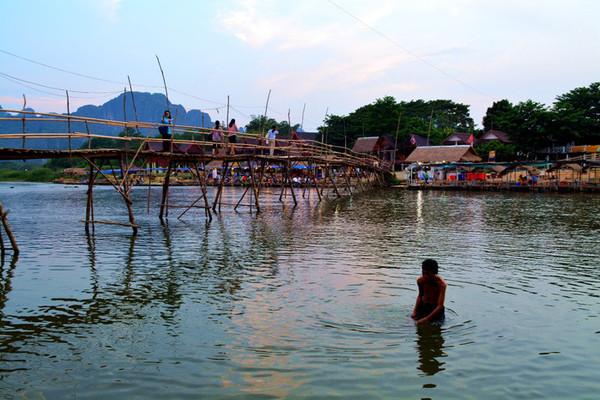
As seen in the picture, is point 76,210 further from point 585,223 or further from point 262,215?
point 585,223

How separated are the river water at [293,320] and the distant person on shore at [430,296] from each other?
0.26m

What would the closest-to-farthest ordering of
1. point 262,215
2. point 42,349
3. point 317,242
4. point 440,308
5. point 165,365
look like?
point 165,365, point 42,349, point 440,308, point 317,242, point 262,215

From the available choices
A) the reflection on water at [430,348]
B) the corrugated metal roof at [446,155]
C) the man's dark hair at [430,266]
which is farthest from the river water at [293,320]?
the corrugated metal roof at [446,155]

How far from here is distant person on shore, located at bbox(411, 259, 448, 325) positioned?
8.00 metres

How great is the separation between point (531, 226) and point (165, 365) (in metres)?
17.7

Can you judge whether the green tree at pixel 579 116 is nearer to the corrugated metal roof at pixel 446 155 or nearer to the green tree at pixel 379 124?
the corrugated metal roof at pixel 446 155

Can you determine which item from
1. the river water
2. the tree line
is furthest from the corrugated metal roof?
the river water

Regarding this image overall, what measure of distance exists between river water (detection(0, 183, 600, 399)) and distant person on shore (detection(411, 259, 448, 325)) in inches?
10.1

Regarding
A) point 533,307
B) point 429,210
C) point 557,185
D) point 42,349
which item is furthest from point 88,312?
point 557,185

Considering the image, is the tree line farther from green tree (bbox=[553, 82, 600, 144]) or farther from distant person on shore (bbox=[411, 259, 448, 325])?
distant person on shore (bbox=[411, 259, 448, 325])

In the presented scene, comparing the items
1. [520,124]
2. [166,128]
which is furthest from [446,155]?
[166,128]

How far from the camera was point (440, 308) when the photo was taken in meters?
8.10

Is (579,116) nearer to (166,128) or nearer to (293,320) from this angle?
(166,128)

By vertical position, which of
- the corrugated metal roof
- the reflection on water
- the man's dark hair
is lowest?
the reflection on water
